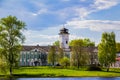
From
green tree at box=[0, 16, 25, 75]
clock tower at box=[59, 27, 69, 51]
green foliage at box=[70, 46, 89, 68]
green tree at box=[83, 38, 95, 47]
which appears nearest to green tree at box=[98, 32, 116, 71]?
green foliage at box=[70, 46, 89, 68]

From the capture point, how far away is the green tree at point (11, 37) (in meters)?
79.6

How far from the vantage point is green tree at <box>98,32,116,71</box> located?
321ft

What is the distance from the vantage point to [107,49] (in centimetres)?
9856

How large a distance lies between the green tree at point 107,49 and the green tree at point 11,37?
25.9m

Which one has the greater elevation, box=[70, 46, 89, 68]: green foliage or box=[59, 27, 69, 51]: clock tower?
box=[59, 27, 69, 51]: clock tower

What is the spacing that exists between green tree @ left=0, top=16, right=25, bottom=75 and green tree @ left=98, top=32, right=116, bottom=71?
25.9 meters

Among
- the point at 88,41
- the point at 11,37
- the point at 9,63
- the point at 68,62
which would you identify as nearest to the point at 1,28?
the point at 11,37

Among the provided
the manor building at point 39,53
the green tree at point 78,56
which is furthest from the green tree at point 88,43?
the green tree at point 78,56

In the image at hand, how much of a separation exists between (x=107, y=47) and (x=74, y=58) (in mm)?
14384

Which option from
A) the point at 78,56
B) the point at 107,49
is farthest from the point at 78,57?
the point at 107,49

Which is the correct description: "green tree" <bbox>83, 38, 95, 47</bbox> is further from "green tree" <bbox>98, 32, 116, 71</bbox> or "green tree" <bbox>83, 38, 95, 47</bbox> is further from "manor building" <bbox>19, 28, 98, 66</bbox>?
"green tree" <bbox>98, 32, 116, 71</bbox>

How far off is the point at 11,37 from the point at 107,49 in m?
28.5

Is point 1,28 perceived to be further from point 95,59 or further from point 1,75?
point 95,59

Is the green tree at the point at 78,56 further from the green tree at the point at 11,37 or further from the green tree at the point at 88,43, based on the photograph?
the green tree at the point at 88,43
